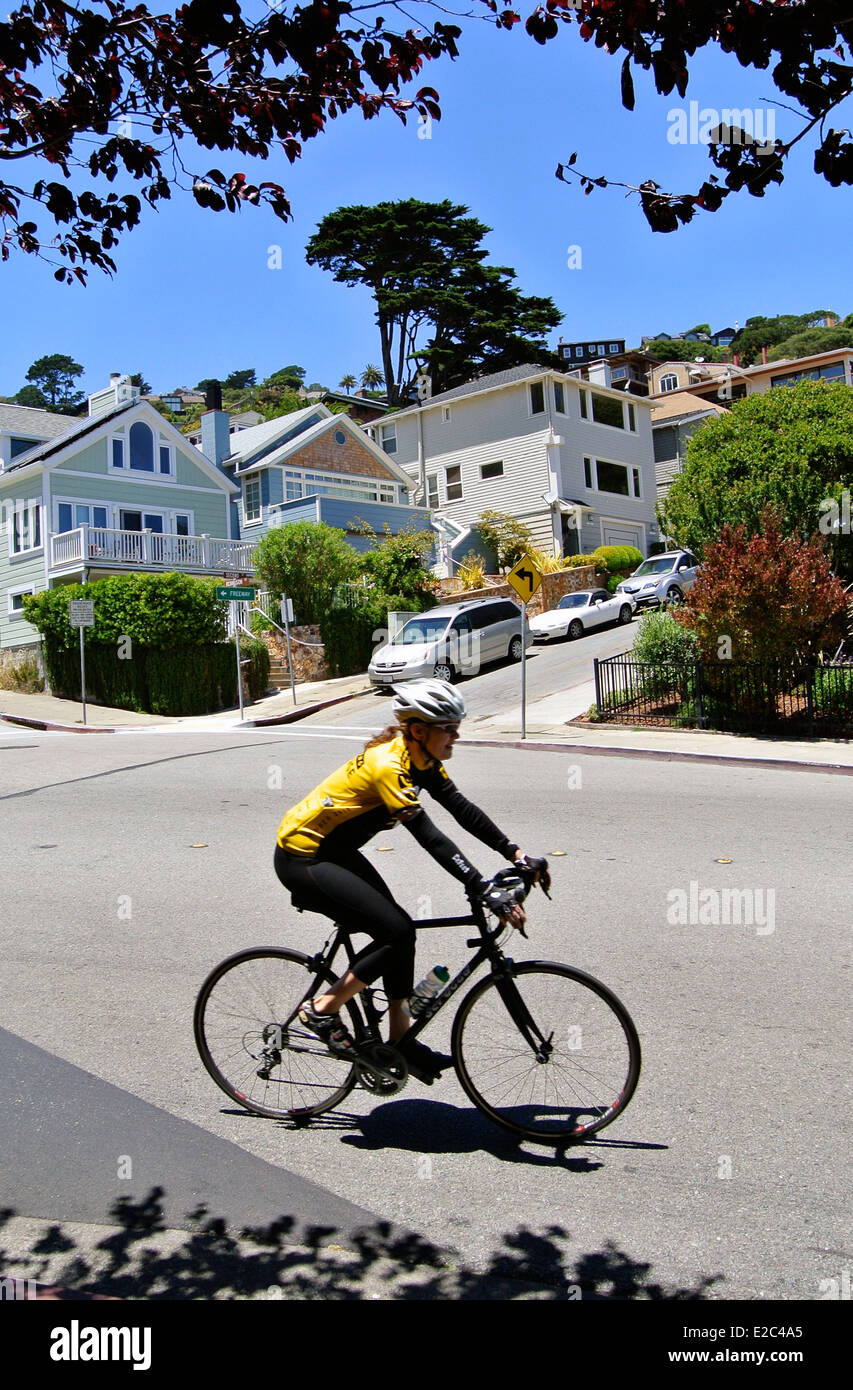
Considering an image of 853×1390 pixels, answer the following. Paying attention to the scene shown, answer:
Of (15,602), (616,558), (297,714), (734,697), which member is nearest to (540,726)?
(734,697)

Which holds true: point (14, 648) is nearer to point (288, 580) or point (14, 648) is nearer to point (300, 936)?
point (288, 580)

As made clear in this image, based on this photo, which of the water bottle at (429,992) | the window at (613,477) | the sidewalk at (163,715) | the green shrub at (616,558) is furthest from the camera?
the window at (613,477)

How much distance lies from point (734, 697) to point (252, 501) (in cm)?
2668

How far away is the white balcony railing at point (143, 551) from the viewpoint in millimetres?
30000

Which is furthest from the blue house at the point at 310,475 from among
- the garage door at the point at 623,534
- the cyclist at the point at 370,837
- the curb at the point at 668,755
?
the cyclist at the point at 370,837

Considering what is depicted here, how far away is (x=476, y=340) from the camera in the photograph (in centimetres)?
5716

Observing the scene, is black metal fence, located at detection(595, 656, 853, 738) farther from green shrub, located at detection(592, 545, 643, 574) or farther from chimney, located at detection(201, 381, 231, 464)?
chimney, located at detection(201, 381, 231, 464)

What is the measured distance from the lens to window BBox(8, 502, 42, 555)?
3325 cm

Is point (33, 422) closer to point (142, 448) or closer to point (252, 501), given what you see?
point (142, 448)

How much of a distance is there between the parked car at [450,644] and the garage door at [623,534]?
1697 centimetres

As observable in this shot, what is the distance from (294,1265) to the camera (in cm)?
330

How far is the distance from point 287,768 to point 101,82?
10.6 m

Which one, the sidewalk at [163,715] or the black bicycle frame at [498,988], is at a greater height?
the sidewalk at [163,715]

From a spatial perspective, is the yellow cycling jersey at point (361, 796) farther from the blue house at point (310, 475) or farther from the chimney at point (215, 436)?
the chimney at point (215, 436)
